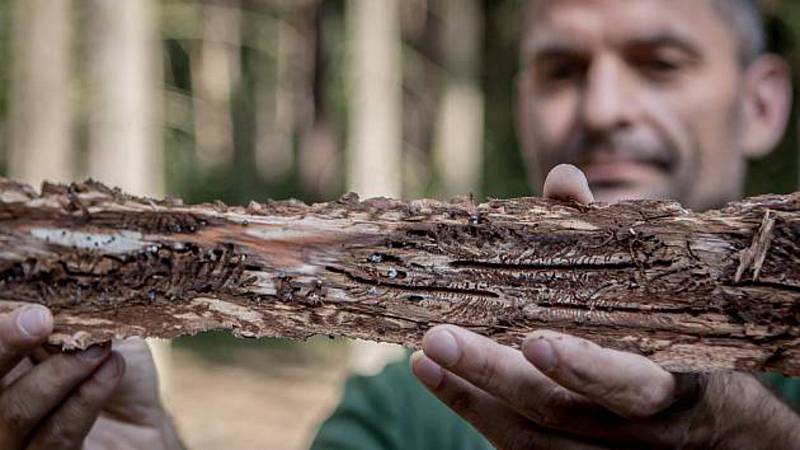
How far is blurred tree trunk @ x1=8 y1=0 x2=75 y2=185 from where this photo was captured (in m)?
5.20

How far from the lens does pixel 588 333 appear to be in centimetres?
139

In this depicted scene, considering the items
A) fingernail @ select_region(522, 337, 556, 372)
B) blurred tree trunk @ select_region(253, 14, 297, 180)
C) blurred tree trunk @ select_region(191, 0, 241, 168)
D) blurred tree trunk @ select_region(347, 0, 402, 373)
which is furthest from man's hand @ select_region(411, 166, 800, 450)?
blurred tree trunk @ select_region(191, 0, 241, 168)

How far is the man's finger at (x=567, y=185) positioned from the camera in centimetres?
Result: 139

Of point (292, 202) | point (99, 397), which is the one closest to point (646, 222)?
point (292, 202)

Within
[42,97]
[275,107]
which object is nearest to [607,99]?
[42,97]

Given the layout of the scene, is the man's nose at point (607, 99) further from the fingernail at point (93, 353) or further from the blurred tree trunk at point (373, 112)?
the blurred tree trunk at point (373, 112)

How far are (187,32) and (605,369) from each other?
12241mm

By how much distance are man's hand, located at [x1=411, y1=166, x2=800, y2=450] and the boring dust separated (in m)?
6.66

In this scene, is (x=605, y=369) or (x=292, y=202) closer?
(x=605, y=369)

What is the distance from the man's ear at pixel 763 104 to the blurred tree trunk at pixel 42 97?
3939mm

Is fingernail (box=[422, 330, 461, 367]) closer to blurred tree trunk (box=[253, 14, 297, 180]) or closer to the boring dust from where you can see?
the boring dust

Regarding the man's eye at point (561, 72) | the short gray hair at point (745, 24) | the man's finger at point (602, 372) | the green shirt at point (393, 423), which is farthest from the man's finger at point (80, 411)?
the short gray hair at point (745, 24)

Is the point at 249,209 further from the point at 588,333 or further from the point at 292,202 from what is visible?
the point at 588,333

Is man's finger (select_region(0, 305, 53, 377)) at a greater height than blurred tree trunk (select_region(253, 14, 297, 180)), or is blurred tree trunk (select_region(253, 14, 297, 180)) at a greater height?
blurred tree trunk (select_region(253, 14, 297, 180))
